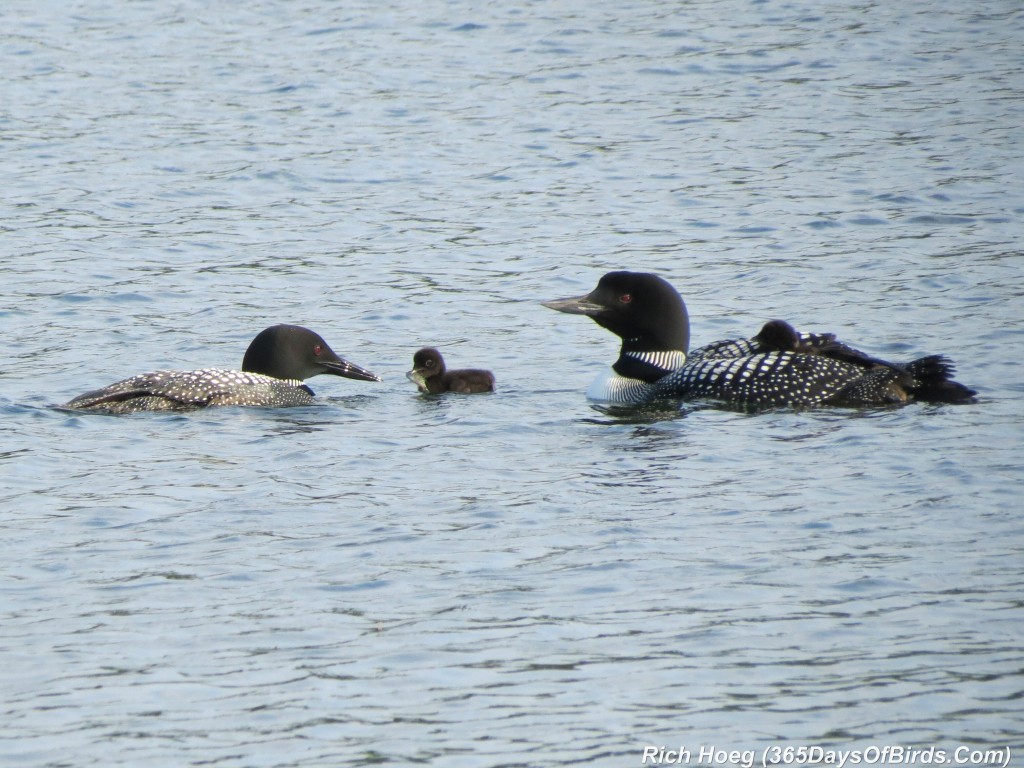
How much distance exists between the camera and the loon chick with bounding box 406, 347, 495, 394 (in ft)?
28.0

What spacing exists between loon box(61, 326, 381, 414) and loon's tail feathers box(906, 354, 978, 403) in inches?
112

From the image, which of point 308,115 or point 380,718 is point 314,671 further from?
point 308,115

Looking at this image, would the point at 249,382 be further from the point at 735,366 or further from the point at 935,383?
the point at 935,383

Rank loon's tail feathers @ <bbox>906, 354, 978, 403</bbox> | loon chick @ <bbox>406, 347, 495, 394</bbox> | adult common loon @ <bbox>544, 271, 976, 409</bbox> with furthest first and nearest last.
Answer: loon chick @ <bbox>406, 347, 495, 394</bbox>
adult common loon @ <bbox>544, 271, 976, 409</bbox>
loon's tail feathers @ <bbox>906, 354, 978, 403</bbox>

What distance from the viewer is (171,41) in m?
18.6

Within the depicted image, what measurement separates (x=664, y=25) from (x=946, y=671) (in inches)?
599

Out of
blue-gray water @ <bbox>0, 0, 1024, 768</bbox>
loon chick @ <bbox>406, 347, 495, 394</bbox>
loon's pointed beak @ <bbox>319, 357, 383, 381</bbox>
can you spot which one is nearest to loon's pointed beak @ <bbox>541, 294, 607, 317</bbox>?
blue-gray water @ <bbox>0, 0, 1024, 768</bbox>

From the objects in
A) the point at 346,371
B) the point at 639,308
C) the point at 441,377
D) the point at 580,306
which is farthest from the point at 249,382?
the point at 639,308

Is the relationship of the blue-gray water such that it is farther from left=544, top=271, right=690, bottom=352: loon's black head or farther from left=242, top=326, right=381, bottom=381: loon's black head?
left=544, top=271, right=690, bottom=352: loon's black head

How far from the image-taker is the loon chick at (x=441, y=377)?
855 centimetres

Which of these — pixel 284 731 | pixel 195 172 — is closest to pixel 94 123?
pixel 195 172

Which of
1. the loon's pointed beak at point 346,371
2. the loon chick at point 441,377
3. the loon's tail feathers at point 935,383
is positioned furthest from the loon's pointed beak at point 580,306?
the loon's tail feathers at point 935,383

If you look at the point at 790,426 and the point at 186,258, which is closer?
the point at 790,426

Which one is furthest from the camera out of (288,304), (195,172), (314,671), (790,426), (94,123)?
(94,123)
